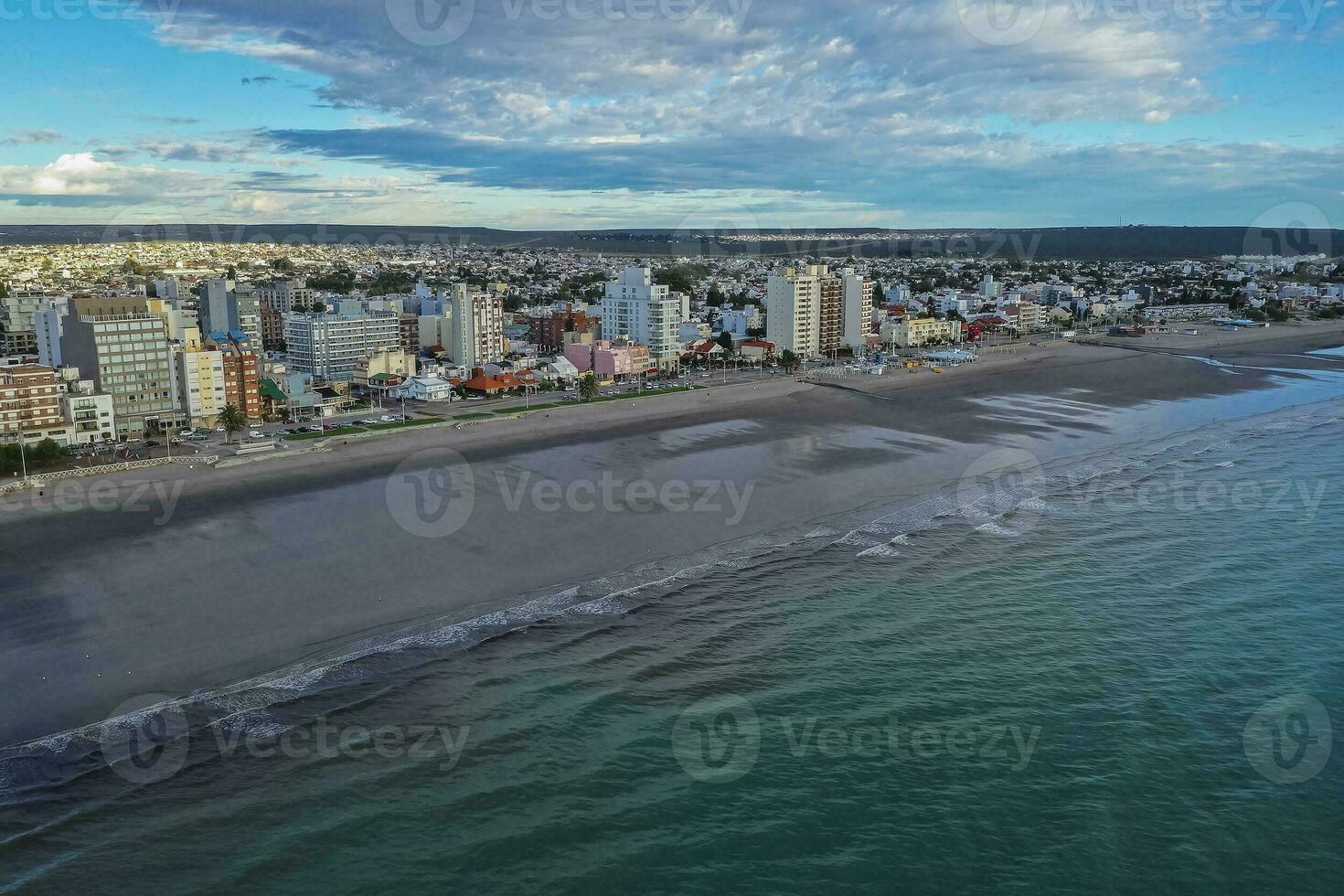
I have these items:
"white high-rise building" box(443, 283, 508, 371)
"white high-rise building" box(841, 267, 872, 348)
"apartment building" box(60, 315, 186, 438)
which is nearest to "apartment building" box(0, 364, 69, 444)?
"apartment building" box(60, 315, 186, 438)

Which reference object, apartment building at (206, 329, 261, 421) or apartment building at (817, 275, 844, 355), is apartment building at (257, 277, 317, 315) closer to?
apartment building at (206, 329, 261, 421)

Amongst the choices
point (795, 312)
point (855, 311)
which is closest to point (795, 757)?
point (795, 312)

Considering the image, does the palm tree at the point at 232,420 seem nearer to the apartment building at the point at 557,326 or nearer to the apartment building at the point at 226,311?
the apartment building at the point at 226,311

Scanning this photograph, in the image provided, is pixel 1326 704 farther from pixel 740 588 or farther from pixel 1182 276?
pixel 1182 276

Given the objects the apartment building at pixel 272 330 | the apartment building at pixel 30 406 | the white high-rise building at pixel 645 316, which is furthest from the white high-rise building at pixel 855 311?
the apartment building at pixel 30 406

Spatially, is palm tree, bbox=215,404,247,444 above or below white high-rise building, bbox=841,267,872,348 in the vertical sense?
below

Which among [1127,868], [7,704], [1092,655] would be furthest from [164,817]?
[1092,655]
